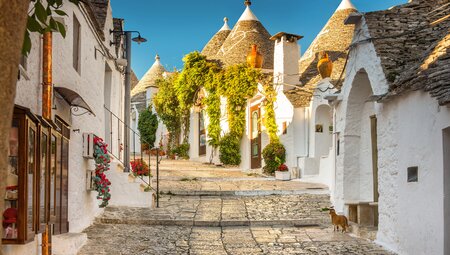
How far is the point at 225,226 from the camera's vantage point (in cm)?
1177

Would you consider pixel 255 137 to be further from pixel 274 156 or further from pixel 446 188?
pixel 446 188

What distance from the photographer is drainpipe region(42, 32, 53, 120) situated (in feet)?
23.7

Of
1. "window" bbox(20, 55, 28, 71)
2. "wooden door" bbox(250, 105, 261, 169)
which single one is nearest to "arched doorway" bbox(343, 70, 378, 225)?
"window" bbox(20, 55, 28, 71)

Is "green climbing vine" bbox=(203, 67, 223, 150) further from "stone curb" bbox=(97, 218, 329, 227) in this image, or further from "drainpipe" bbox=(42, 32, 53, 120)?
"drainpipe" bbox=(42, 32, 53, 120)

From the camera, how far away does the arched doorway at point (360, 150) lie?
37.7ft

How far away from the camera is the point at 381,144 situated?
973cm

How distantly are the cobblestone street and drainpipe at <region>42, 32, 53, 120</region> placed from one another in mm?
2447

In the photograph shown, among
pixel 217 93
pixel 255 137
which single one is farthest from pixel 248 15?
pixel 255 137

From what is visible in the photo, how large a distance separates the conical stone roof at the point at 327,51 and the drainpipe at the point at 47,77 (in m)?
14.2

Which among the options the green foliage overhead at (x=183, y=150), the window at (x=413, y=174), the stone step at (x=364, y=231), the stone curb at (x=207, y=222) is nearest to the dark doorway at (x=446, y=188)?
the window at (x=413, y=174)

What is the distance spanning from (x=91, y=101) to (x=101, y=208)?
237 cm

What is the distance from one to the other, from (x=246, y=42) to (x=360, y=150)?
16876 millimetres

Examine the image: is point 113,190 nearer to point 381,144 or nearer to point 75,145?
point 75,145

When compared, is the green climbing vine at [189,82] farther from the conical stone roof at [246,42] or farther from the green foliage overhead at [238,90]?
the green foliage overhead at [238,90]
